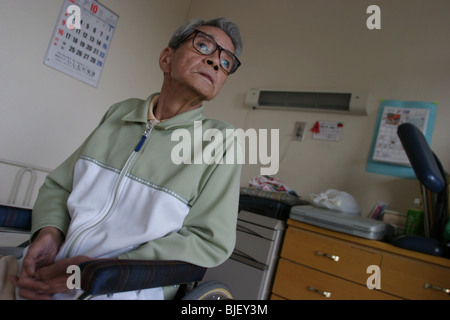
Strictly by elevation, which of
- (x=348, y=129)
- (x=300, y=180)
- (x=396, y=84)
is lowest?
(x=300, y=180)

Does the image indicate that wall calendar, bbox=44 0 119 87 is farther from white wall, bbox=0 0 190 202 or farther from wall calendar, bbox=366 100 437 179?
wall calendar, bbox=366 100 437 179

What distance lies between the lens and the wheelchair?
1.91ft

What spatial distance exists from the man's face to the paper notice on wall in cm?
152

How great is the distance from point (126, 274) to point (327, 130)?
7.04 feet

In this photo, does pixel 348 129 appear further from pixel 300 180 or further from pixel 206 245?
pixel 206 245

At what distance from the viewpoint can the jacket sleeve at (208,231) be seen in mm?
827

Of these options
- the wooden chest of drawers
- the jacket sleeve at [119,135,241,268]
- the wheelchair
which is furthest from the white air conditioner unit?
the wheelchair

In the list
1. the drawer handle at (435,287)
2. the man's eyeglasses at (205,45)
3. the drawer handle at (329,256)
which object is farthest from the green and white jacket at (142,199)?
the drawer handle at (435,287)

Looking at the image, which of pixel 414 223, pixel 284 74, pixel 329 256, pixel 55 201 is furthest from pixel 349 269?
pixel 284 74

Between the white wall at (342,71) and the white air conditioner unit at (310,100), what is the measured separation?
0.23 ft

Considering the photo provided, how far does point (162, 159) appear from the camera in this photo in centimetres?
99

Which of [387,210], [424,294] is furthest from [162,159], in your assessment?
[387,210]

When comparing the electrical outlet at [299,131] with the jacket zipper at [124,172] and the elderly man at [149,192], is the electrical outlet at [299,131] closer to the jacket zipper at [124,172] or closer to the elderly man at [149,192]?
the elderly man at [149,192]
